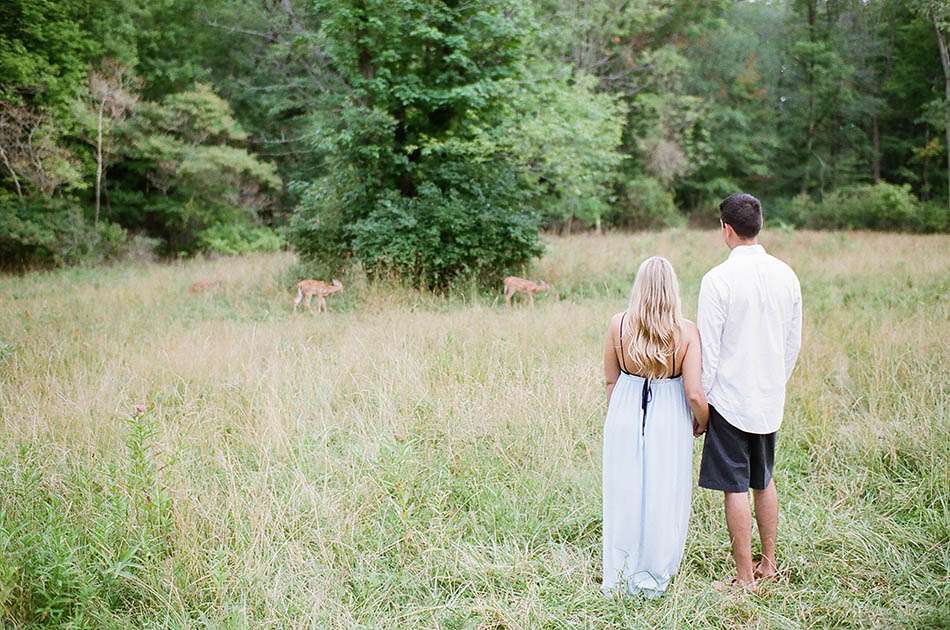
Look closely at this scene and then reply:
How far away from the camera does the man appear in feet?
10.4

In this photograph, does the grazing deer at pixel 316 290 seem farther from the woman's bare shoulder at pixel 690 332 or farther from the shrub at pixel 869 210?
the shrub at pixel 869 210

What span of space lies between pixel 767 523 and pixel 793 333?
1.03m

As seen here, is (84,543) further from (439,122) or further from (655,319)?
(439,122)

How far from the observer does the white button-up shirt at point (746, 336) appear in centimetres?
318

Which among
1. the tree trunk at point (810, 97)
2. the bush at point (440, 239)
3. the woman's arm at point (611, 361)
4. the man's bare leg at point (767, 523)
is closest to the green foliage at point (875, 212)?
the tree trunk at point (810, 97)

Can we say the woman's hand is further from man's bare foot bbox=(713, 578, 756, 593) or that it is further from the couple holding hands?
man's bare foot bbox=(713, 578, 756, 593)

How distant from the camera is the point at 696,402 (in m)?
3.25

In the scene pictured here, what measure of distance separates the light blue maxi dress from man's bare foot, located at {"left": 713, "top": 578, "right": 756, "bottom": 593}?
24cm

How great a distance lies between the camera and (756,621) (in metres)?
3.12

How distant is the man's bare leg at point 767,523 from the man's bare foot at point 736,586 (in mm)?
169

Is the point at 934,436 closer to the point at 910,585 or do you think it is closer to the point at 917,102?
the point at 910,585

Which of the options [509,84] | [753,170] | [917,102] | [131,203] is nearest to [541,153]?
[509,84]

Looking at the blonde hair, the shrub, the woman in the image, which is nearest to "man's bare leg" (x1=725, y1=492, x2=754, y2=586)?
the woman

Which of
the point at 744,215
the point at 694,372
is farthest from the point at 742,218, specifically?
the point at 694,372
